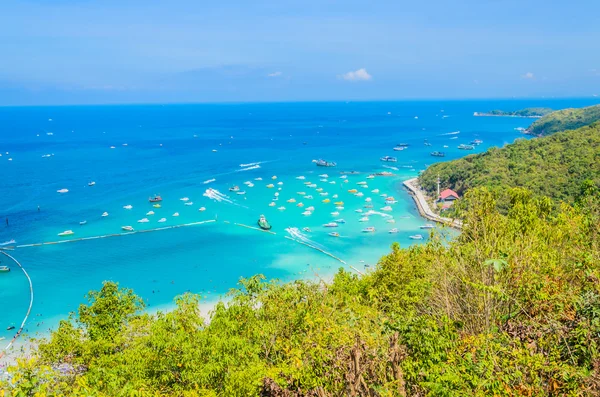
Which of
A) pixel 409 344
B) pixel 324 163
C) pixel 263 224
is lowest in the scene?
pixel 263 224

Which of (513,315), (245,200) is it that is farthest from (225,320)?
(245,200)

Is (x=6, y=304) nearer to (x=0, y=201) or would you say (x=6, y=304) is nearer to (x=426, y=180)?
(x=0, y=201)

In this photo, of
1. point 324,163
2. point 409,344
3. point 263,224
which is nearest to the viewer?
point 409,344

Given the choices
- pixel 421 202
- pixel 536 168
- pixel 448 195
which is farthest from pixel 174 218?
pixel 536 168

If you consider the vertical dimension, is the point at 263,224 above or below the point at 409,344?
below

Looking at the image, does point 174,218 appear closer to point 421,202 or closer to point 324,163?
point 421,202

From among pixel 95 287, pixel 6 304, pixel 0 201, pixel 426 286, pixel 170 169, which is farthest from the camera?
pixel 170 169

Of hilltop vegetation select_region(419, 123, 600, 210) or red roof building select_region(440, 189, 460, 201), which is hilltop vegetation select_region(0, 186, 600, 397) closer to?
hilltop vegetation select_region(419, 123, 600, 210)
